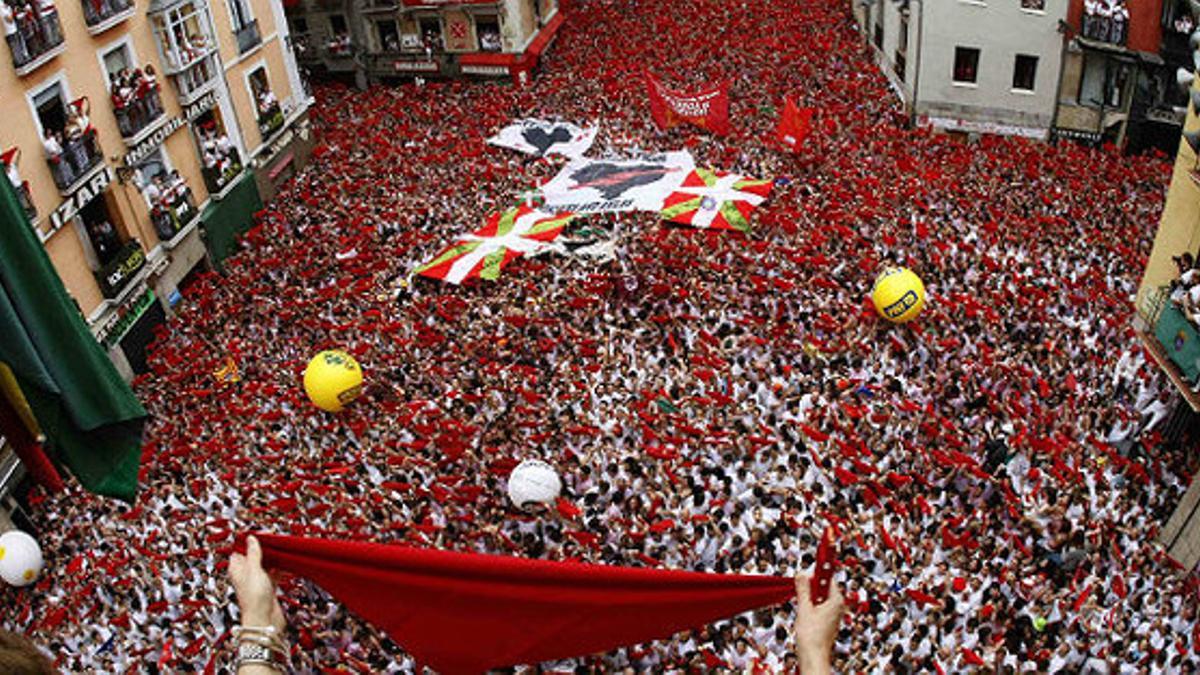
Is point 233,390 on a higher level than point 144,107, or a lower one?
lower

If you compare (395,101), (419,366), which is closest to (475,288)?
(419,366)

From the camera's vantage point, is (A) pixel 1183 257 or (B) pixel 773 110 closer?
(A) pixel 1183 257

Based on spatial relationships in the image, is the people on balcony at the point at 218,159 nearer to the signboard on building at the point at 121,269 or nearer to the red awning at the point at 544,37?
the signboard on building at the point at 121,269

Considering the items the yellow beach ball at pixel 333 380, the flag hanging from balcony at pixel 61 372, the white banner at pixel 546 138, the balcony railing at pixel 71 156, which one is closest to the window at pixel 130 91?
the balcony railing at pixel 71 156

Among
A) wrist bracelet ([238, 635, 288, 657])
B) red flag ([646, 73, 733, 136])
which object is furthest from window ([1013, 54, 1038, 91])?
wrist bracelet ([238, 635, 288, 657])

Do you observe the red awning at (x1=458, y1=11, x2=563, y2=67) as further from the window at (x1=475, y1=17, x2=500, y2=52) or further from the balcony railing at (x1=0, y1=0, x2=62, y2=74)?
the balcony railing at (x1=0, y1=0, x2=62, y2=74)

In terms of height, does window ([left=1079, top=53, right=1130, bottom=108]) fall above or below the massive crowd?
above

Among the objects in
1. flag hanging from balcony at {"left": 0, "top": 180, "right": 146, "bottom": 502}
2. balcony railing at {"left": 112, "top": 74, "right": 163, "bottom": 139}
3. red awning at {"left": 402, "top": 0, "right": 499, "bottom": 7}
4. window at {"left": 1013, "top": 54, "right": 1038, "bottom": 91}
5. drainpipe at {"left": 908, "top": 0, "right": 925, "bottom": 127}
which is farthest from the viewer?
red awning at {"left": 402, "top": 0, "right": 499, "bottom": 7}

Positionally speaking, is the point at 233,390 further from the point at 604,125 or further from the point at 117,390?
the point at 604,125
